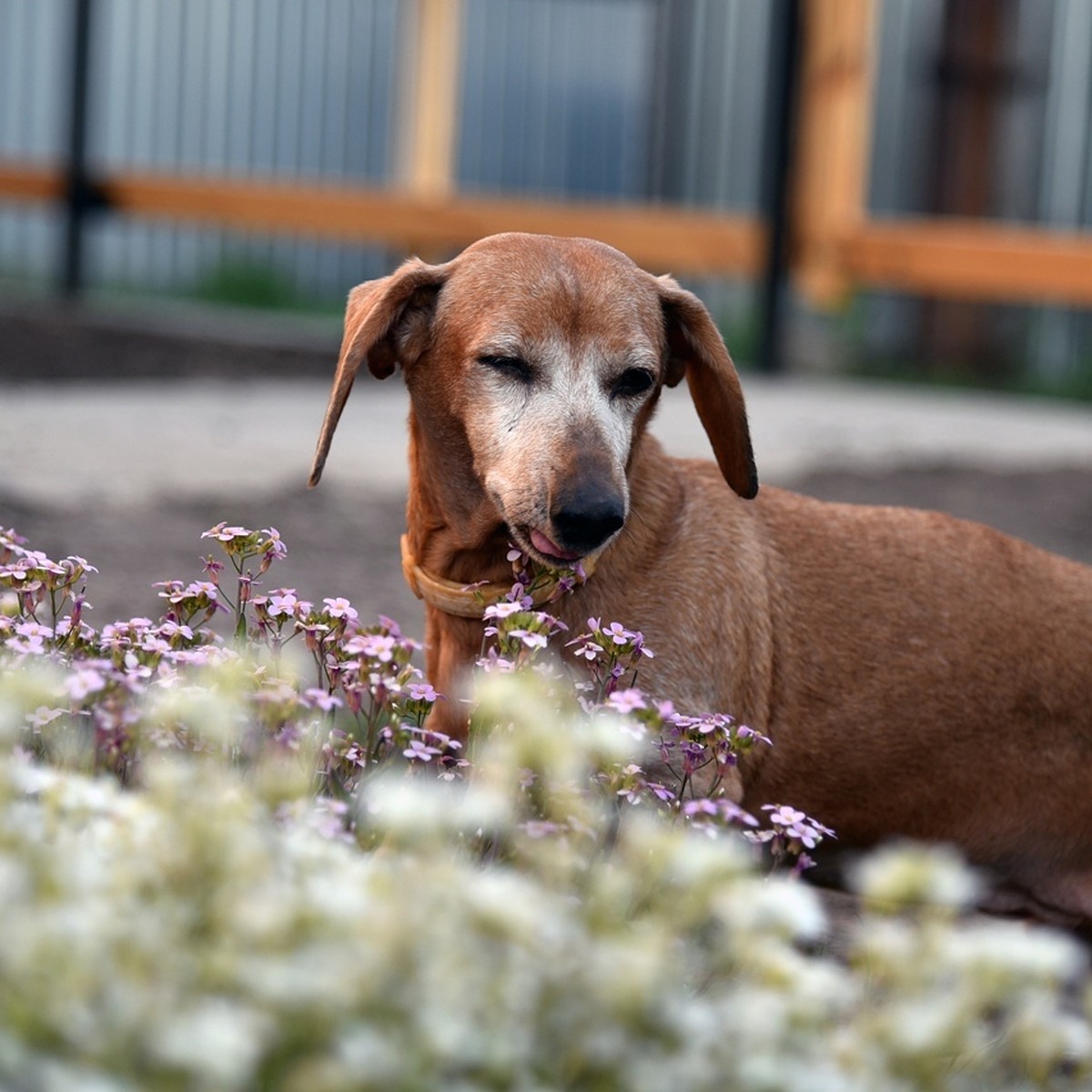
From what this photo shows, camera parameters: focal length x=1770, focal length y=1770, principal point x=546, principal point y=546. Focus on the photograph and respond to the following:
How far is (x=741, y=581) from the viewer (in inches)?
133

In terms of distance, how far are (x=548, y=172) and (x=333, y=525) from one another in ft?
28.5

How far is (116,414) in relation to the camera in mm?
7277

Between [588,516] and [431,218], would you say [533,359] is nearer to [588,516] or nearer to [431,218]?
[588,516]

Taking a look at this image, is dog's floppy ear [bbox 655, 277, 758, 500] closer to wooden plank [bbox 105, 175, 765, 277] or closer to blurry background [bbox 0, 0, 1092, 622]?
blurry background [bbox 0, 0, 1092, 622]

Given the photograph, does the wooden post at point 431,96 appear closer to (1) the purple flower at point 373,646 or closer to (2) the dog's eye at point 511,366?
(2) the dog's eye at point 511,366

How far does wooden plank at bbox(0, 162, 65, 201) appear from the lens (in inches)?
420

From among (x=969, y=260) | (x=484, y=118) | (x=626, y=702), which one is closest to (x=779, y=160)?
(x=969, y=260)

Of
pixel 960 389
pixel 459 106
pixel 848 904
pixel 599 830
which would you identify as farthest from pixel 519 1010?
pixel 459 106

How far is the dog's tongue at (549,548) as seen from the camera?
118 inches

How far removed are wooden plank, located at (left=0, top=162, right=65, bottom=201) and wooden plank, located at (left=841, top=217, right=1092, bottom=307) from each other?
4.85 metres

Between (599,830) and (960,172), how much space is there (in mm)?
10591

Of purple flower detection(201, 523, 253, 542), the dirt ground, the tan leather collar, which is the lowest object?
the dirt ground

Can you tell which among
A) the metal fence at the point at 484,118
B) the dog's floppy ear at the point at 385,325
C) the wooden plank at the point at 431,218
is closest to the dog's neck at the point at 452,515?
the dog's floppy ear at the point at 385,325

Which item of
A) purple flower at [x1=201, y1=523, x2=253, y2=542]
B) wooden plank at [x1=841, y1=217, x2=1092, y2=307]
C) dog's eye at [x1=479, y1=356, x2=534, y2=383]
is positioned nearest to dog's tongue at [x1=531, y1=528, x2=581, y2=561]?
dog's eye at [x1=479, y1=356, x2=534, y2=383]
